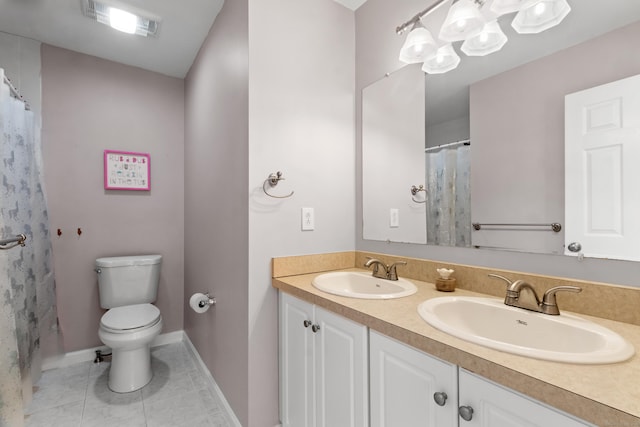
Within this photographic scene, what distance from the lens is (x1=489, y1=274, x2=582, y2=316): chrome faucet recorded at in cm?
93

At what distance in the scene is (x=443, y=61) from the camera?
4.55ft

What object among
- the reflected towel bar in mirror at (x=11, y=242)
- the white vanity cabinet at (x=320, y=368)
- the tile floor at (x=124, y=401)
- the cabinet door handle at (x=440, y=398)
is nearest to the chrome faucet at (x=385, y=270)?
the white vanity cabinet at (x=320, y=368)

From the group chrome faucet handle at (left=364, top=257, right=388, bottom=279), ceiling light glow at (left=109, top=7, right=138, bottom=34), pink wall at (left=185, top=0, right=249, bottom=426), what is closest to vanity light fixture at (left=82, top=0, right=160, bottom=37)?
ceiling light glow at (left=109, top=7, right=138, bottom=34)

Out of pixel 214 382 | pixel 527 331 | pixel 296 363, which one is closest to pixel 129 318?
pixel 214 382

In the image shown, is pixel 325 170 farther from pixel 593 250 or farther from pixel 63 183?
pixel 63 183

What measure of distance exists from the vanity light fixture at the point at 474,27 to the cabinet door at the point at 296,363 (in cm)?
128

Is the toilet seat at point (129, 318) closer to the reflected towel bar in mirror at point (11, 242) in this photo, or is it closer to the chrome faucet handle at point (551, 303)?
the reflected towel bar in mirror at point (11, 242)

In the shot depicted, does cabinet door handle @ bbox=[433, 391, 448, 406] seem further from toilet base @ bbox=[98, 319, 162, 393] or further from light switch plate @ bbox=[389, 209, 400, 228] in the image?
toilet base @ bbox=[98, 319, 162, 393]

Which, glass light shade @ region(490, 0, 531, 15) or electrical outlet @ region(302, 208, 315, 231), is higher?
glass light shade @ region(490, 0, 531, 15)

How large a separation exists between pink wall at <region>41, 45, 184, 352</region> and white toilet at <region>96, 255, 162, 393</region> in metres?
0.22

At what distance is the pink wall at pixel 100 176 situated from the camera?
2287 mm

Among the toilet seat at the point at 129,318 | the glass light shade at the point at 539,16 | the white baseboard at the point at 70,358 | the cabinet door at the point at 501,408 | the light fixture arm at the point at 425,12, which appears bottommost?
the white baseboard at the point at 70,358

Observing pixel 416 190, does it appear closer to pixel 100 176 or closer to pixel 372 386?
pixel 372 386

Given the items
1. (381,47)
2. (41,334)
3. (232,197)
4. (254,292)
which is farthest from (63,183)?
(381,47)
